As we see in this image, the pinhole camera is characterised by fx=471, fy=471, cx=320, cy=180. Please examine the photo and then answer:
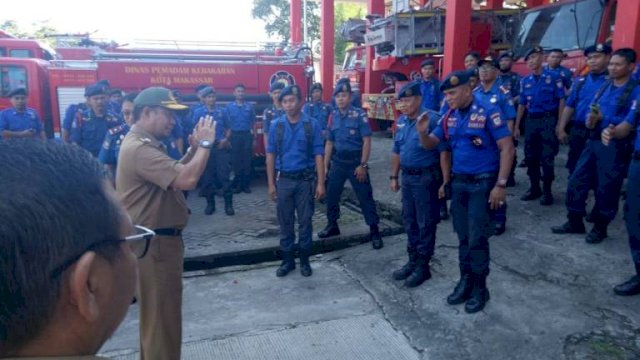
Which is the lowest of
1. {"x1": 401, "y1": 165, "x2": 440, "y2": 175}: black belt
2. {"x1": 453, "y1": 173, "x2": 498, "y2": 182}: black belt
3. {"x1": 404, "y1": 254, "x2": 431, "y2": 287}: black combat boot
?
{"x1": 404, "y1": 254, "x2": 431, "y2": 287}: black combat boot

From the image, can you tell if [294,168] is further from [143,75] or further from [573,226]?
[143,75]

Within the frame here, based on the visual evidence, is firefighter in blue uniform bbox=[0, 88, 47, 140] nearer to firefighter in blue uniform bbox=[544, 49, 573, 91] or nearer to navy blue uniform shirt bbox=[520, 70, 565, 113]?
navy blue uniform shirt bbox=[520, 70, 565, 113]

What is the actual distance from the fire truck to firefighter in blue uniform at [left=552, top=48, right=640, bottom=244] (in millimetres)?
5418

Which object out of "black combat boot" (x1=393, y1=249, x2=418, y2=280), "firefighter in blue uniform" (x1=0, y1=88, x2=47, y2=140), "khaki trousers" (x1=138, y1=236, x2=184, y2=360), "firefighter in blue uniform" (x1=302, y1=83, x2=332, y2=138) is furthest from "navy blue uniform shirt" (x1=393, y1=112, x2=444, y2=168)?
"firefighter in blue uniform" (x1=0, y1=88, x2=47, y2=140)

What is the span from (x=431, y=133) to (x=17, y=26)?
34.7 metres

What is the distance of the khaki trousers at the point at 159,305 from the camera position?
2533mm

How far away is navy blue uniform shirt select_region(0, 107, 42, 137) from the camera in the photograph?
6734 millimetres

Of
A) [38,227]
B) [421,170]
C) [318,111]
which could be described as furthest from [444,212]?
[38,227]

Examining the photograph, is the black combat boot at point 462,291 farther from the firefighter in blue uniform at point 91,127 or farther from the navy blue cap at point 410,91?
the firefighter in blue uniform at point 91,127

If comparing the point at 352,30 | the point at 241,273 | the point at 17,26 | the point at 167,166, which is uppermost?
the point at 17,26

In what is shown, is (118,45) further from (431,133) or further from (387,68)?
(431,133)

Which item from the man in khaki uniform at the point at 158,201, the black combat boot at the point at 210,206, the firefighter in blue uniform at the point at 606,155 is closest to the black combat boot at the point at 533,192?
the firefighter in blue uniform at the point at 606,155

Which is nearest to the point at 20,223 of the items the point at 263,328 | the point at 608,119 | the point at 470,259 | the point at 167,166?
the point at 167,166

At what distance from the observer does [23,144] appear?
0.84 m
